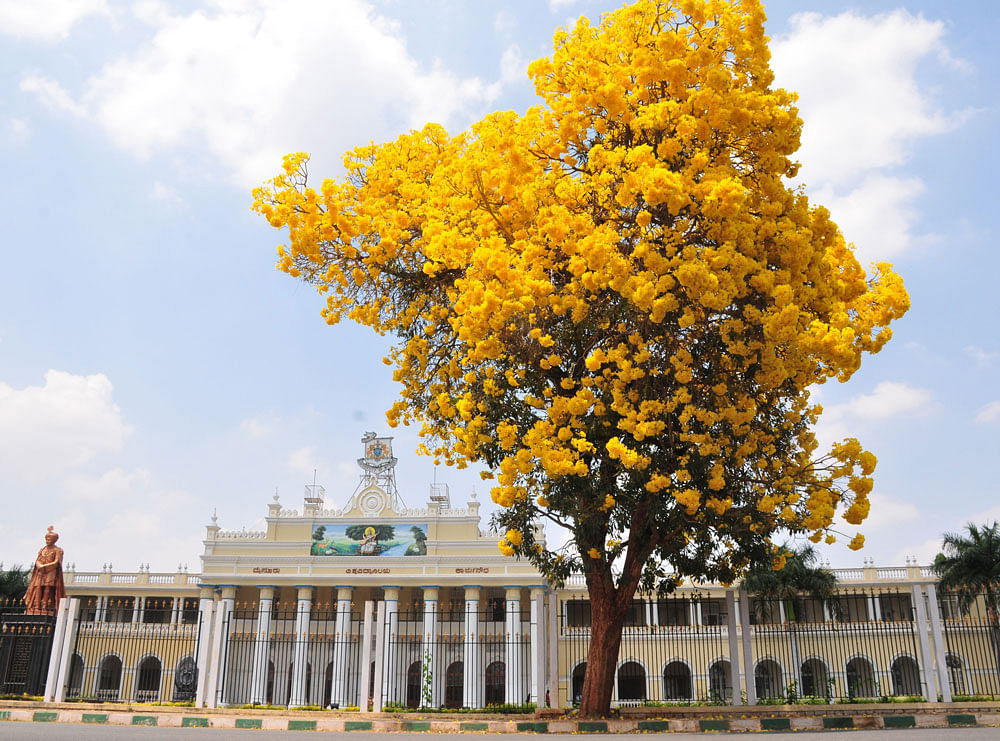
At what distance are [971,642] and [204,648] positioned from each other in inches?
660

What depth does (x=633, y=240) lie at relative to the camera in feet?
32.0

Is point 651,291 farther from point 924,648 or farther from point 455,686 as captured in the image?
point 455,686

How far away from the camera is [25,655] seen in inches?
539

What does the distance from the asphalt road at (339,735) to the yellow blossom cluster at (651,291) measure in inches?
91.2

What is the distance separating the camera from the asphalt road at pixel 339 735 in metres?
8.69

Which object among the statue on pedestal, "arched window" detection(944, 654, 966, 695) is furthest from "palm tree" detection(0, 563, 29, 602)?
"arched window" detection(944, 654, 966, 695)

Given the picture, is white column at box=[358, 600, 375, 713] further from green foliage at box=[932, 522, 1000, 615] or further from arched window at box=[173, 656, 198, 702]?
green foliage at box=[932, 522, 1000, 615]

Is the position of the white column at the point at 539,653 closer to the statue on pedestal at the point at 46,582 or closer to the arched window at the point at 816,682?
the arched window at the point at 816,682

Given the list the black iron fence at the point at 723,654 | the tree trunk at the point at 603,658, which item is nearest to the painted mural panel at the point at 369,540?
the black iron fence at the point at 723,654

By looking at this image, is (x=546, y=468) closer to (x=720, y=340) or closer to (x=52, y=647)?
(x=720, y=340)

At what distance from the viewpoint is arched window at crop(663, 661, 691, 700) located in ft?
107

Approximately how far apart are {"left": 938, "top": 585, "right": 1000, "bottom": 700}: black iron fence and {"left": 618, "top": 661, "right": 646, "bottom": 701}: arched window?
11.8 meters

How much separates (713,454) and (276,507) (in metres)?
29.5

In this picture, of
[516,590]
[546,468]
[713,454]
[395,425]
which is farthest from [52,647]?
[516,590]
